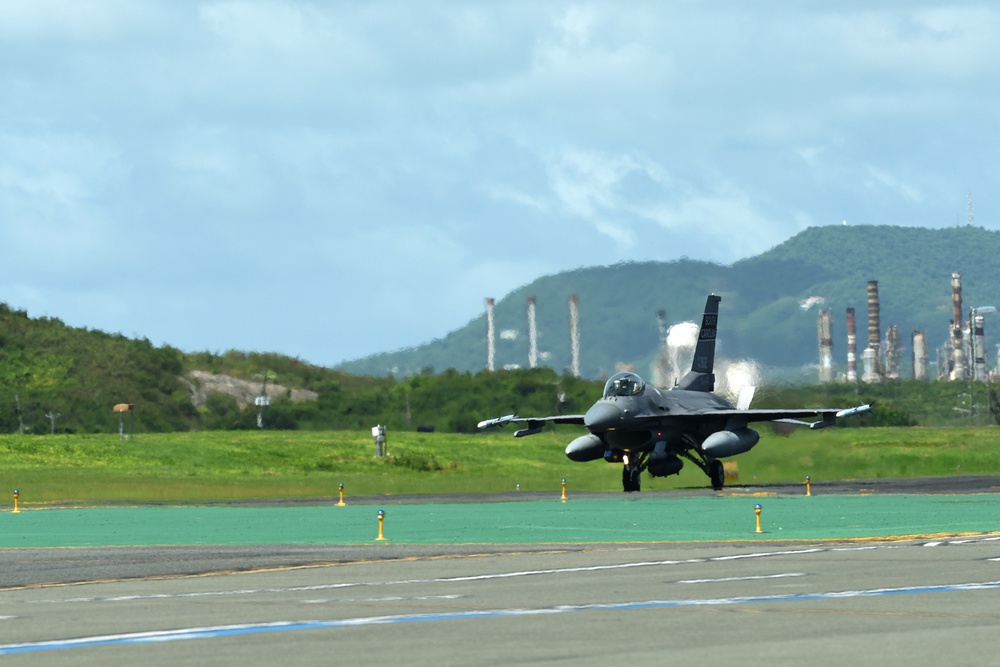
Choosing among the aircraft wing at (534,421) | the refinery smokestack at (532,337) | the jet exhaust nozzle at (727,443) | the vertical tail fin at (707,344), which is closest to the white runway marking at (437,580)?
the jet exhaust nozzle at (727,443)

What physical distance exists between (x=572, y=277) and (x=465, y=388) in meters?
11.2

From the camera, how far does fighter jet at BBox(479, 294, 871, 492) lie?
176 feet

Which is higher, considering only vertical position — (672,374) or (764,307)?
(764,307)

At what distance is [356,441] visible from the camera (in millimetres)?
88562

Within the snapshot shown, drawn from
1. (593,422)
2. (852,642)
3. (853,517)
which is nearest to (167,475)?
(593,422)

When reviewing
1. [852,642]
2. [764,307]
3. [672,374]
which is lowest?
[852,642]

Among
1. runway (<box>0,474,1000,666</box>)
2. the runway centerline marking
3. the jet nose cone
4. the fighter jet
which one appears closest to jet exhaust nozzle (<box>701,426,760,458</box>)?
the fighter jet

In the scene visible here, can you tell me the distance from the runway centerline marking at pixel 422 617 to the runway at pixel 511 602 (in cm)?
3

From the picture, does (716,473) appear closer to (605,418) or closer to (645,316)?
(605,418)

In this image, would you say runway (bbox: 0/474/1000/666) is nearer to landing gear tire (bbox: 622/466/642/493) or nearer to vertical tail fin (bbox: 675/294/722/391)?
landing gear tire (bbox: 622/466/642/493)

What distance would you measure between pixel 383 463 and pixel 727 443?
2861 cm

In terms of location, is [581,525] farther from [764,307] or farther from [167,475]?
[764,307]

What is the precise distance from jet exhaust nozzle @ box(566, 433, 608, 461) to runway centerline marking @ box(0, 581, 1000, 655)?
36406 millimetres

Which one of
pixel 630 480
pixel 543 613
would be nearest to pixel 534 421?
pixel 630 480
